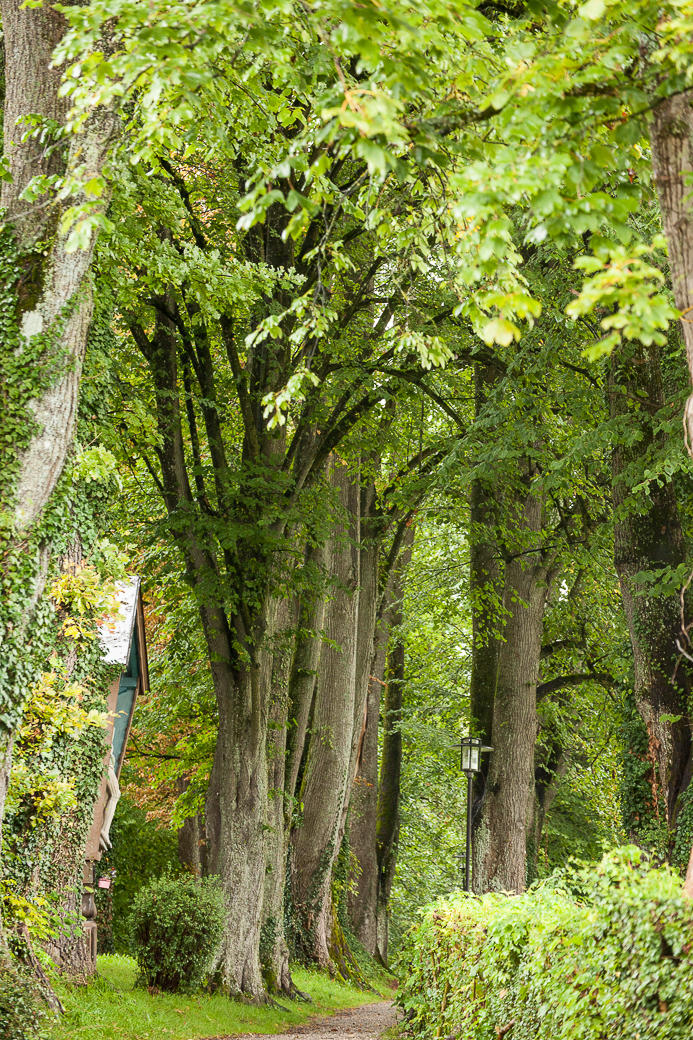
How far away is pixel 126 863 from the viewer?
85.6 feet

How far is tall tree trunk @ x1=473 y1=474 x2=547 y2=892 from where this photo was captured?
47.6 feet

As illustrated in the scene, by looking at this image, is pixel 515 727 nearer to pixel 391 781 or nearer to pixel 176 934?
pixel 176 934

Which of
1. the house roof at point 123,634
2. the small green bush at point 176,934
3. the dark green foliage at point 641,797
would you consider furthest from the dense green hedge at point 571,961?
the house roof at point 123,634

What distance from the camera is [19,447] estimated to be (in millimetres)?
6793

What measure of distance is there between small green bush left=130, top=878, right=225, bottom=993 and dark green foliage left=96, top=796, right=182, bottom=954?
10806 mm

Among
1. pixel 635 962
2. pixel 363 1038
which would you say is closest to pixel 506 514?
pixel 363 1038

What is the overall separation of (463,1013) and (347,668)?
8868 millimetres

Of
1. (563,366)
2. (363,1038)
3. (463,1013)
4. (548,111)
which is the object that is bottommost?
(363,1038)

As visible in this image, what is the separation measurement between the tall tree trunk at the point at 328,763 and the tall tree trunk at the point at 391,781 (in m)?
3.72

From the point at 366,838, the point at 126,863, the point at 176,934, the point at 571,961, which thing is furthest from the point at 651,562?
the point at 126,863

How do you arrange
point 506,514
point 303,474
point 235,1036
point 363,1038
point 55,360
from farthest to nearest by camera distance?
point 506,514 → point 303,474 → point 363,1038 → point 235,1036 → point 55,360

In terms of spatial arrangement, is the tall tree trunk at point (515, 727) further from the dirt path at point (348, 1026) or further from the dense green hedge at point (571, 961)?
the dense green hedge at point (571, 961)

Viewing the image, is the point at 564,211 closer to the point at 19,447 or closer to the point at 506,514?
the point at 19,447

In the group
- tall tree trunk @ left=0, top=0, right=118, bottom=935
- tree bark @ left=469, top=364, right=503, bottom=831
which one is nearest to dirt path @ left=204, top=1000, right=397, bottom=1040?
tree bark @ left=469, top=364, right=503, bottom=831
